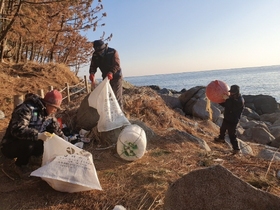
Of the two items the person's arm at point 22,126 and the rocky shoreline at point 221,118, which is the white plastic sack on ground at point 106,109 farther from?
the rocky shoreline at point 221,118

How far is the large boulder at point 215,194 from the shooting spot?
101 inches

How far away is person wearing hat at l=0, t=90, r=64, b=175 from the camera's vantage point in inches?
145

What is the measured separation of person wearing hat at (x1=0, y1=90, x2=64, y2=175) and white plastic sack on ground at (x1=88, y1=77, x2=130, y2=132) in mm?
1186

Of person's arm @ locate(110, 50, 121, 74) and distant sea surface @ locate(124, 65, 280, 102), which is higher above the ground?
person's arm @ locate(110, 50, 121, 74)

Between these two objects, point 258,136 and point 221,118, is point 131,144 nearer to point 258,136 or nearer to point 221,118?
point 258,136

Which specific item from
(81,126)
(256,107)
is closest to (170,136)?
(81,126)

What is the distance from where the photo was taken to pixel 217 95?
21.9 feet

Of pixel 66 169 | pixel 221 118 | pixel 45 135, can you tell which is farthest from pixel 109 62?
pixel 221 118

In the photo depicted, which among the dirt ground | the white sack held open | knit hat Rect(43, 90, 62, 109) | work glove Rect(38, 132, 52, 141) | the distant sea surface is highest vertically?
knit hat Rect(43, 90, 62, 109)

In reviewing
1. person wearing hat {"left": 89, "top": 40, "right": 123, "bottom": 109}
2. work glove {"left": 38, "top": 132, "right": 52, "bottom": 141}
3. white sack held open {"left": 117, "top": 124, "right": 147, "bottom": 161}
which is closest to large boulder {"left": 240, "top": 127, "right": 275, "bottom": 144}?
person wearing hat {"left": 89, "top": 40, "right": 123, "bottom": 109}

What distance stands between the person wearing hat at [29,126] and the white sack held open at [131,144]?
1.07 metres

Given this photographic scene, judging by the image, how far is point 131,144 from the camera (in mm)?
4695

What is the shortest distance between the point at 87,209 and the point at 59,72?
1180cm

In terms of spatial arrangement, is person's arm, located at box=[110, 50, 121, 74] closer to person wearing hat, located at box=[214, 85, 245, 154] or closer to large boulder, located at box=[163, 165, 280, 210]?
person wearing hat, located at box=[214, 85, 245, 154]
